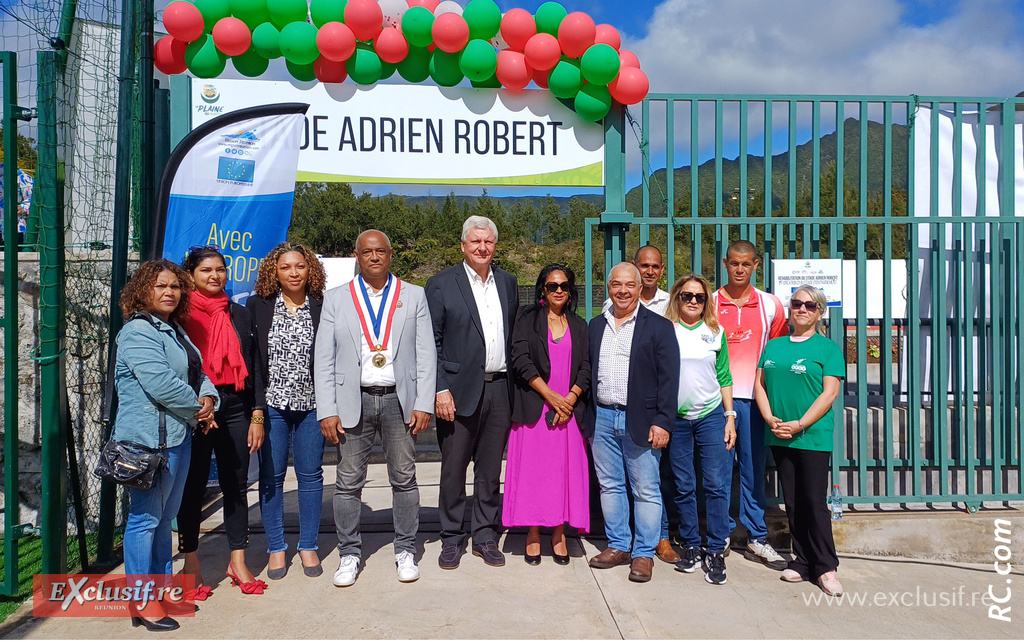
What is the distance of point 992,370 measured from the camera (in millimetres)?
4891

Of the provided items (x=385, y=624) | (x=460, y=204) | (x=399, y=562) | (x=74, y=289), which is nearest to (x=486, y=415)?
(x=399, y=562)

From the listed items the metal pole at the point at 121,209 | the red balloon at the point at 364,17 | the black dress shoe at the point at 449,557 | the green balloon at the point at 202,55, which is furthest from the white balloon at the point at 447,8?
the black dress shoe at the point at 449,557

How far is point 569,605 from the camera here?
370cm

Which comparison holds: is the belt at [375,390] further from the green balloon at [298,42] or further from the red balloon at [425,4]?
the red balloon at [425,4]

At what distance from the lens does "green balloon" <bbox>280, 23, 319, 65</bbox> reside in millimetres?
4523

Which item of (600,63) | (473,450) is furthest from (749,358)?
(600,63)

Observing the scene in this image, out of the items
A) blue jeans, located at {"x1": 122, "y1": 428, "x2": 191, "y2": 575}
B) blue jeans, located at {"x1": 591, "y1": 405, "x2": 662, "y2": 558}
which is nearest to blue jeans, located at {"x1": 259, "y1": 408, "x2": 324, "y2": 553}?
blue jeans, located at {"x1": 122, "y1": 428, "x2": 191, "y2": 575}

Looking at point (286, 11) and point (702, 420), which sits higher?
point (286, 11)

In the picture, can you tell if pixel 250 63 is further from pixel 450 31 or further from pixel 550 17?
pixel 550 17

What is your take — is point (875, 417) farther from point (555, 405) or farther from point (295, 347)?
point (295, 347)

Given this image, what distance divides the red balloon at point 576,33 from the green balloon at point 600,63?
0.18 ft

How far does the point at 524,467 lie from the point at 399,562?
875 mm

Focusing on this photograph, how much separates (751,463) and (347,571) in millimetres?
2405

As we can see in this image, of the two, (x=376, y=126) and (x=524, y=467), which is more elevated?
(x=376, y=126)
